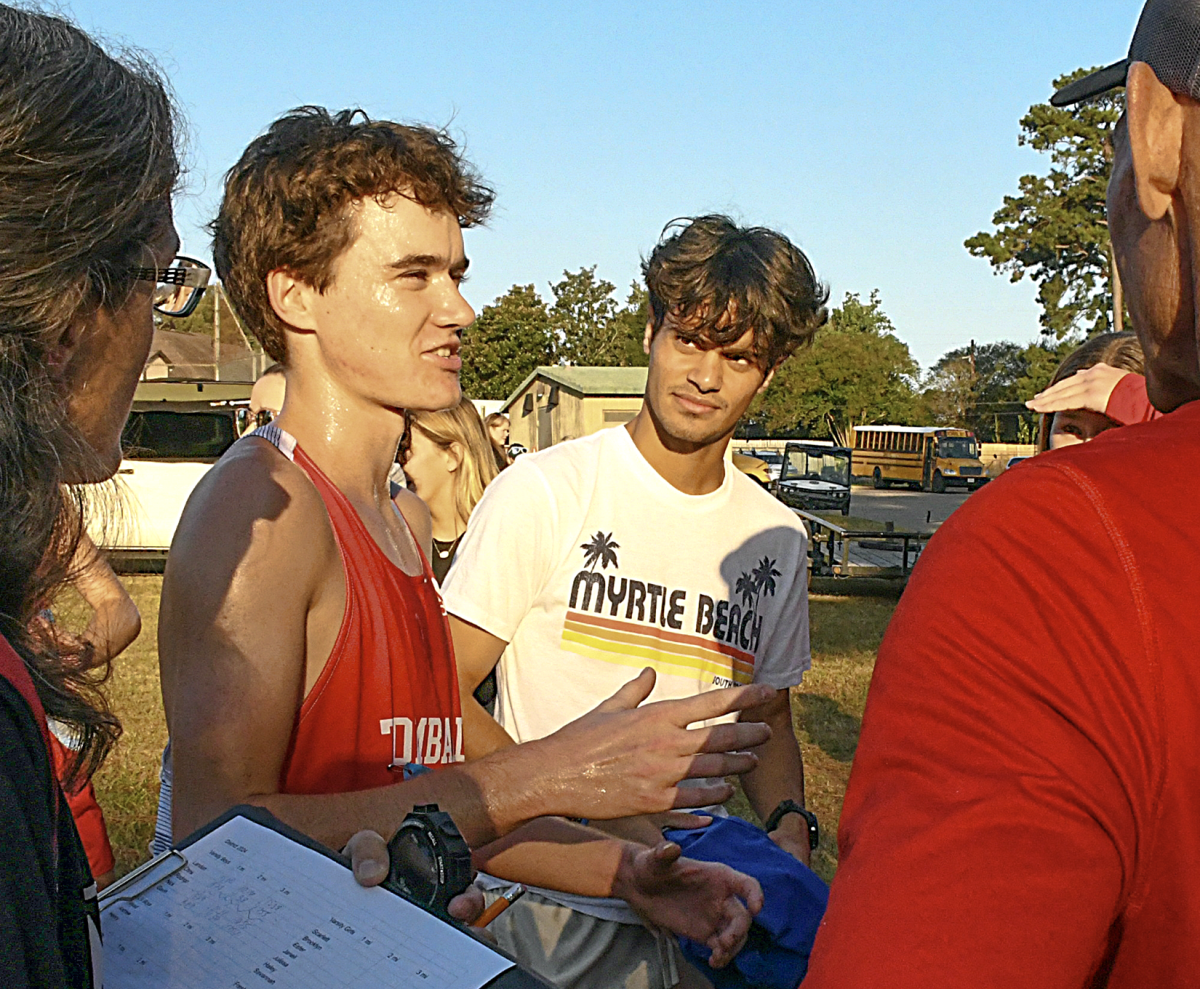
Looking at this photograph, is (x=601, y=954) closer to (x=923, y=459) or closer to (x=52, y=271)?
(x=52, y=271)

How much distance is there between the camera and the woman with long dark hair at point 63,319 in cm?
102

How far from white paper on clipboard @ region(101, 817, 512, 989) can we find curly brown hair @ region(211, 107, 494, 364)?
1332mm

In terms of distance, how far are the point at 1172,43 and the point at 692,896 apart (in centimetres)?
185

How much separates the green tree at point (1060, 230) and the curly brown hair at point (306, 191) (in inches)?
1717

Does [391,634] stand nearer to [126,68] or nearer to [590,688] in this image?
[590,688]

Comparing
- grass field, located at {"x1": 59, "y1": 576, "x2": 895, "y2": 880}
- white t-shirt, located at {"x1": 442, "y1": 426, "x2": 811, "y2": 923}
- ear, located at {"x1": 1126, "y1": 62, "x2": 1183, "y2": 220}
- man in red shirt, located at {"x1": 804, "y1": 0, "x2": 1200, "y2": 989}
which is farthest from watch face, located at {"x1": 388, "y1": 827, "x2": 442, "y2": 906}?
grass field, located at {"x1": 59, "y1": 576, "x2": 895, "y2": 880}

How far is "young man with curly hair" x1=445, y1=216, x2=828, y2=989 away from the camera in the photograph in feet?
8.94

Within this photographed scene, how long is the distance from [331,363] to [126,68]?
3.51 feet

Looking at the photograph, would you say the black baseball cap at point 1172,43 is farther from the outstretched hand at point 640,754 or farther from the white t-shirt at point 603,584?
the white t-shirt at point 603,584

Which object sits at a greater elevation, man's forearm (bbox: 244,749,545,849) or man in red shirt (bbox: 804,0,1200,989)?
man in red shirt (bbox: 804,0,1200,989)

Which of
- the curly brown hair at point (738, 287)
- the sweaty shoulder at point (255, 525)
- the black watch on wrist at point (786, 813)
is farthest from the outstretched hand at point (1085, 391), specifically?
the sweaty shoulder at point (255, 525)

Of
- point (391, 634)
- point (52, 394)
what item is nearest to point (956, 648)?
point (52, 394)

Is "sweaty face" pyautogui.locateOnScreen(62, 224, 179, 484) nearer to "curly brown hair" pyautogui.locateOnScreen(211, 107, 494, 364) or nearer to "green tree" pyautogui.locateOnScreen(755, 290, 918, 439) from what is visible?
"curly brown hair" pyautogui.locateOnScreen(211, 107, 494, 364)

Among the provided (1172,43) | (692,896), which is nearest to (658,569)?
(692,896)
